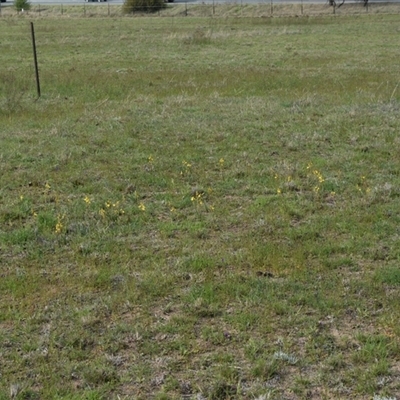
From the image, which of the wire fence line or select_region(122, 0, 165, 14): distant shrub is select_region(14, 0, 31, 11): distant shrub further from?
select_region(122, 0, 165, 14): distant shrub

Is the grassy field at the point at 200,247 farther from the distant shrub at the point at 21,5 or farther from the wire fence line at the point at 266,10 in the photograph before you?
the distant shrub at the point at 21,5

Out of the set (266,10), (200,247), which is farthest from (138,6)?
(200,247)

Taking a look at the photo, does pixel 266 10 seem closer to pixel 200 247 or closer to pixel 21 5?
pixel 21 5

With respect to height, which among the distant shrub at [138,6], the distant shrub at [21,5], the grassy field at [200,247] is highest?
the distant shrub at [21,5]

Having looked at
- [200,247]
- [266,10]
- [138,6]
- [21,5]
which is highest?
[21,5]

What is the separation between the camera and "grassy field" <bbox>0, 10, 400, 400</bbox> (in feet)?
15.0

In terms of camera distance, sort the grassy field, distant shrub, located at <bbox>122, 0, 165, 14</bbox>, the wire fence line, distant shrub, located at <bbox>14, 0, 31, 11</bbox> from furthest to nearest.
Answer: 1. distant shrub, located at <bbox>14, 0, 31, 11</bbox>
2. distant shrub, located at <bbox>122, 0, 165, 14</bbox>
3. the wire fence line
4. the grassy field

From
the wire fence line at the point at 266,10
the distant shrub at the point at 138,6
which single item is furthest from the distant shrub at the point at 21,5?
the distant shrub at the point at 138,6

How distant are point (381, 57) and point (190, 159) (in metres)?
15.2

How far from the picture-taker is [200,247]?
21.9 feet

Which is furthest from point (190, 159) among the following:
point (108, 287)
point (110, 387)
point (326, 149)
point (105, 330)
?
point (110, 387)

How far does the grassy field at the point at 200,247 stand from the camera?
457 cm

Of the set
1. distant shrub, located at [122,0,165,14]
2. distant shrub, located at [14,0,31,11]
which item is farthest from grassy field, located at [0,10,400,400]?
distant shrub, located at [14,0,31,11]

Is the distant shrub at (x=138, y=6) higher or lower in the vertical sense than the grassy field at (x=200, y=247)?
higher
